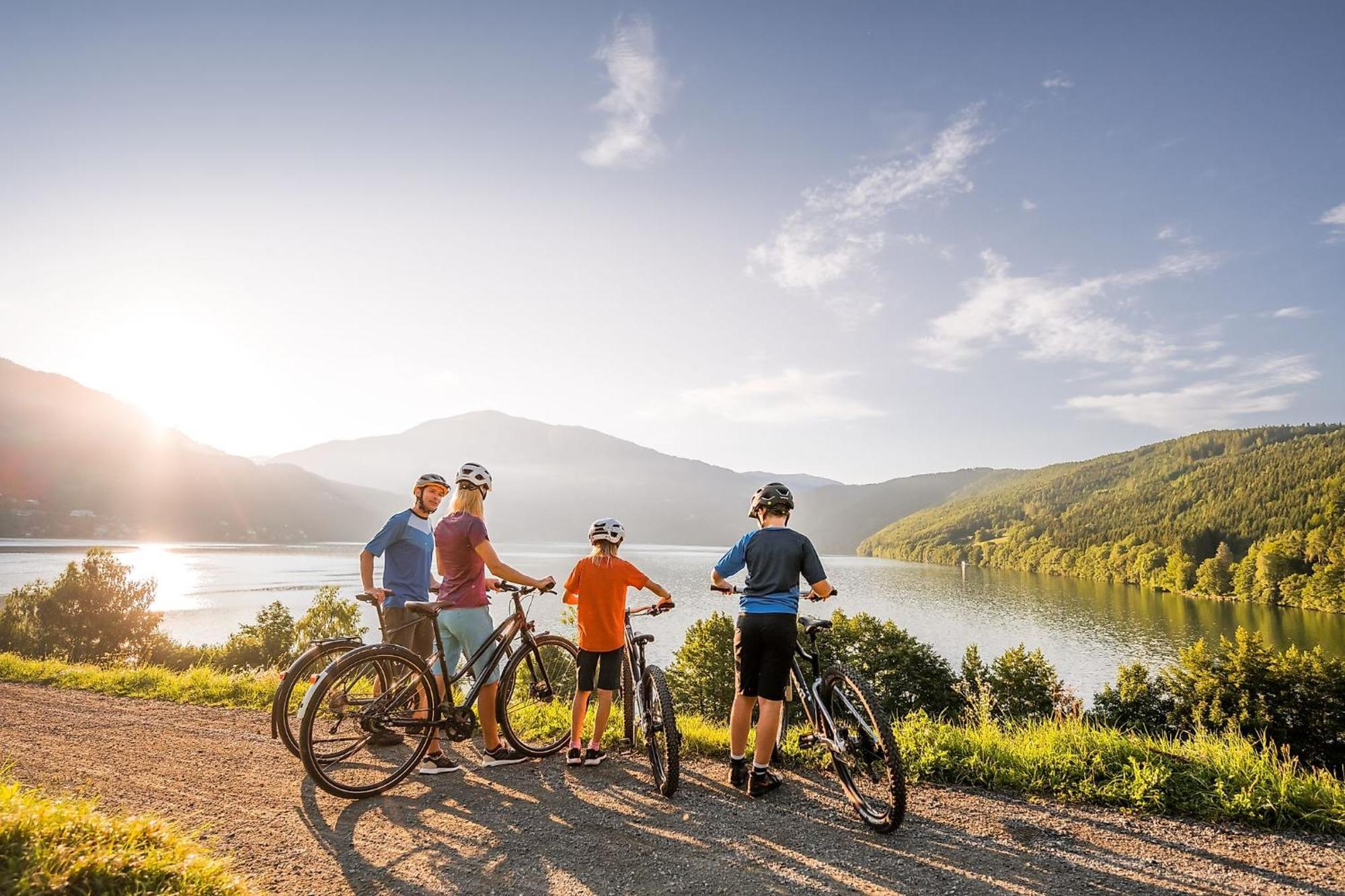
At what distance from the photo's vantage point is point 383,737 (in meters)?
5.68

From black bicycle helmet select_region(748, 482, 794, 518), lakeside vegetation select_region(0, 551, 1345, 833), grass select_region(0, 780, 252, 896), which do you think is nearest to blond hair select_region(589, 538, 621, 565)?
black bicycle helmet select_region(748, 482, 794, 518)

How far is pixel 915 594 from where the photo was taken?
97.9 metres

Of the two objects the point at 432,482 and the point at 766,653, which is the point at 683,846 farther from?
the point at 432,482

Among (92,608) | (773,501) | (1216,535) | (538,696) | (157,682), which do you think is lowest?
(92,608)

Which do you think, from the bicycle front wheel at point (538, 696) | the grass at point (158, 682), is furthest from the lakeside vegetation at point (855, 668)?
the bicycle front wheel at point (538, 696)

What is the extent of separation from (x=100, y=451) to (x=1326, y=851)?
232223 millimetres

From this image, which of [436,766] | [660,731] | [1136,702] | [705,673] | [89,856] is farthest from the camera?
[1136,702]

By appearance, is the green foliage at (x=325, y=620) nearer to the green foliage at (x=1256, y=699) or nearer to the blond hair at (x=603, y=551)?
the blond hair at (x=603, y=551)

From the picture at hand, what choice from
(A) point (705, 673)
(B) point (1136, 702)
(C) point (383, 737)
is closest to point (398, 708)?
(C) point (383, 737)

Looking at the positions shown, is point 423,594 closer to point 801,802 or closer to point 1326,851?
point 801,802

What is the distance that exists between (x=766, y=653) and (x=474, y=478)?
10.6 feet

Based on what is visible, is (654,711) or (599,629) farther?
(599,629)

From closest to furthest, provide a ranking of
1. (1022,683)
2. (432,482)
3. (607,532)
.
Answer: (607,532), (432,482), (1022,683)

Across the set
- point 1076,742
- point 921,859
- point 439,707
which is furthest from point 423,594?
point 1076,742
